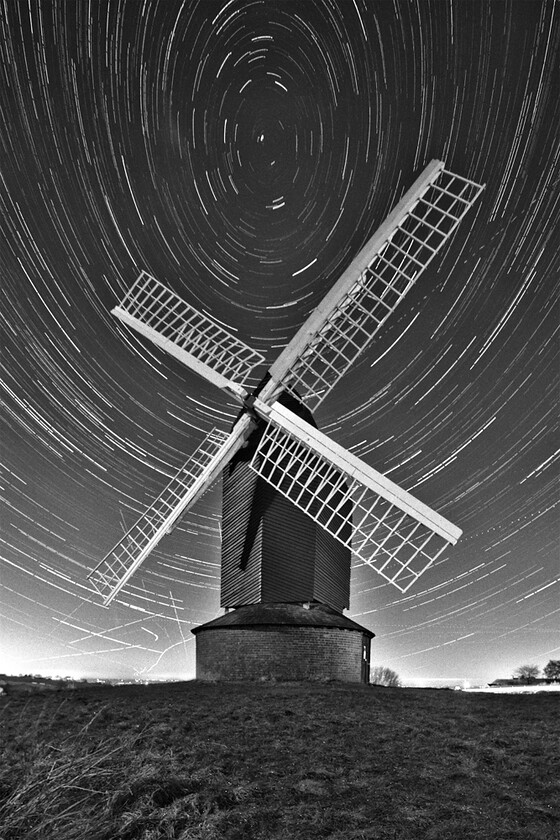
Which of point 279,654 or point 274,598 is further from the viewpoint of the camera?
point 274,598

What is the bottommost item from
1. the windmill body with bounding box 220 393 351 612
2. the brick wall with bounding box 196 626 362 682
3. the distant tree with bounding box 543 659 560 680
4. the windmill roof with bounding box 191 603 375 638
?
the brick wall with bounding box 196 626 362 682

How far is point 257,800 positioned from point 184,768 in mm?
1649

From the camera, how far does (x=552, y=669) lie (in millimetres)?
49469

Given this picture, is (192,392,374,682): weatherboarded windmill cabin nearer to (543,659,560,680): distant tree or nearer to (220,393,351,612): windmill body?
(220,393,351,612): windmill body

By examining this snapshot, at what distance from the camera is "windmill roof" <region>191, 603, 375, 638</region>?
2491 centimetres

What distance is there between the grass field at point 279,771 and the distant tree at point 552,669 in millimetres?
35044

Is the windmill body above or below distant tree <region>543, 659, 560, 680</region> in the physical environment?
below

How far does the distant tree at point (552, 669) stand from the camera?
158 feet

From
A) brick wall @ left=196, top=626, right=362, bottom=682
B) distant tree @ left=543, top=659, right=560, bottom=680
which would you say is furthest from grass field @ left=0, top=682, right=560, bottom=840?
distant tree @ left=543, top=659, right=560, bottom=680

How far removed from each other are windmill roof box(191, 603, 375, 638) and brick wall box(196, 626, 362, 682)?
0.74 ft

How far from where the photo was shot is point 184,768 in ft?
35.3

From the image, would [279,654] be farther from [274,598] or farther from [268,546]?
[268,546]

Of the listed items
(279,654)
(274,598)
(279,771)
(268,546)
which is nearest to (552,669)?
(274,598)

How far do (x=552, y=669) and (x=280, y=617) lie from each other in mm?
33934
